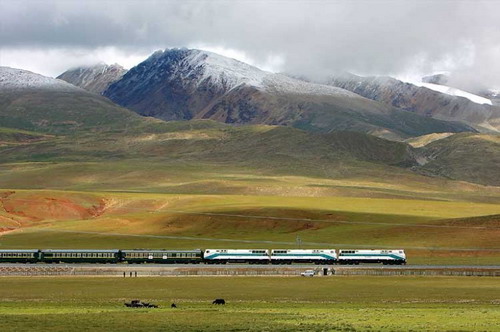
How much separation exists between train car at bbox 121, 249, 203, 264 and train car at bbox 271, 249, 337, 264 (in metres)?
10.9

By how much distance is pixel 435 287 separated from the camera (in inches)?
3314

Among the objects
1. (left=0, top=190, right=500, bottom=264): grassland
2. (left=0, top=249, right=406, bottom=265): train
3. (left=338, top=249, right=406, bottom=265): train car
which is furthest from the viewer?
(left=0, top=190, right=500, bottom=264): grassland

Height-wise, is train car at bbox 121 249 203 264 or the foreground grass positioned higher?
the foreground grass

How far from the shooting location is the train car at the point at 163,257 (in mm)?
123625

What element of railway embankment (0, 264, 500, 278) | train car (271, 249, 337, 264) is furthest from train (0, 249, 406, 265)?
railway embankment (0, 264, 500, 278)

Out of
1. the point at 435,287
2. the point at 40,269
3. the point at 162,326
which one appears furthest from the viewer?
the point at 40,269

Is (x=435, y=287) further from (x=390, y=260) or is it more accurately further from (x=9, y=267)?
(x=9, y=267)

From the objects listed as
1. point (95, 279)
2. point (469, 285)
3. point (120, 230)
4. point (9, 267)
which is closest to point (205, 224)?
point (120, 230)

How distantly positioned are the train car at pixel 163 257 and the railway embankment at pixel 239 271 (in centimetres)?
951

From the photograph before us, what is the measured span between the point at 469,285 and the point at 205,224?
8916cm

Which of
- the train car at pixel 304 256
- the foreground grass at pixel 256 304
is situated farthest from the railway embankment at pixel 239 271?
the train car at pixel 304 256

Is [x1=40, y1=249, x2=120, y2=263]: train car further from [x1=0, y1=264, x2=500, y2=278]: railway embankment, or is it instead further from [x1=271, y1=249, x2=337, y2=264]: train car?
[x1=271, y1=249, x2=337, y2=264]: train car

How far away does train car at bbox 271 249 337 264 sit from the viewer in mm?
122188

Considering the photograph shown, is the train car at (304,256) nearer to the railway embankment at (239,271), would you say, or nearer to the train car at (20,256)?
the railway embankment at (239,271)
